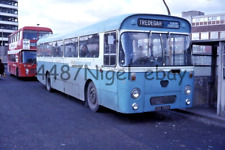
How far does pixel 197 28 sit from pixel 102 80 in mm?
58469

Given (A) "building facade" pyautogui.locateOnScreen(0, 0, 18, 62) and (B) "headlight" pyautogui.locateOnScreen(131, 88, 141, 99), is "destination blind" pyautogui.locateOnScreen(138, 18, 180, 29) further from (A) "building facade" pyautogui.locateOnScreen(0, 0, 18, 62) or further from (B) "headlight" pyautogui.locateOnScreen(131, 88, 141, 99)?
(A) "building facade" pyautogui.locateOnScreen(0, 0, 18, 62)

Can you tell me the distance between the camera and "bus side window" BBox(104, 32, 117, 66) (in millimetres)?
7413

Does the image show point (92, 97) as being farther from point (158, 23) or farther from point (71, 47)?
point (158, 23)

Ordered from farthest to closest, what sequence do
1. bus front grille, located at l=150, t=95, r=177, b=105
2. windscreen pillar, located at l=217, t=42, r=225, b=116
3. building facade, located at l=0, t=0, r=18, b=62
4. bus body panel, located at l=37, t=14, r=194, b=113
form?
building facade, located at l=0, t=0, r=18, b=62 → windscreen pillar, located at l=217, t=42, r=225, b=116 → bus front grille, located at l=150, t=95, r=177, b=105 → bus body panel, located at l=37, t=14, r=194, b=113

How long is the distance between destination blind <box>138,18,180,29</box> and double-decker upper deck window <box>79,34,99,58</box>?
68.6 inches

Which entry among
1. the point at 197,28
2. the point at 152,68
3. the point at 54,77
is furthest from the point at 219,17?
the point at 152,68

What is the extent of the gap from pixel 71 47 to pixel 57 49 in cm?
214

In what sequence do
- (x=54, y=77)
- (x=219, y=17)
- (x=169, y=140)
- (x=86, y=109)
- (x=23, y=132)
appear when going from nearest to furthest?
(x=169, y=140), (x=23, y=132), (x=86, y=109), (x=54, y=77), (x=219, y=17)

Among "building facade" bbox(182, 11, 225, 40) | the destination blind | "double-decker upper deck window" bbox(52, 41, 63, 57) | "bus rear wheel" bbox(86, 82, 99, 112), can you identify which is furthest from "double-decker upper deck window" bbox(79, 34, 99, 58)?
"building facade" bbox(182, 11, 225, 40)

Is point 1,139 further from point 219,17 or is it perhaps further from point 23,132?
point 219,17

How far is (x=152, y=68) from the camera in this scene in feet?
24.4

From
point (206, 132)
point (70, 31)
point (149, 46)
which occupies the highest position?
point (70, 31)

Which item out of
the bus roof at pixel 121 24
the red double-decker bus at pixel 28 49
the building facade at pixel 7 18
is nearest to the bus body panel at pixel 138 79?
the bus roof at pixel 121 24

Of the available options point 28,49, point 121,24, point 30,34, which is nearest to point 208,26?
point 30,34
